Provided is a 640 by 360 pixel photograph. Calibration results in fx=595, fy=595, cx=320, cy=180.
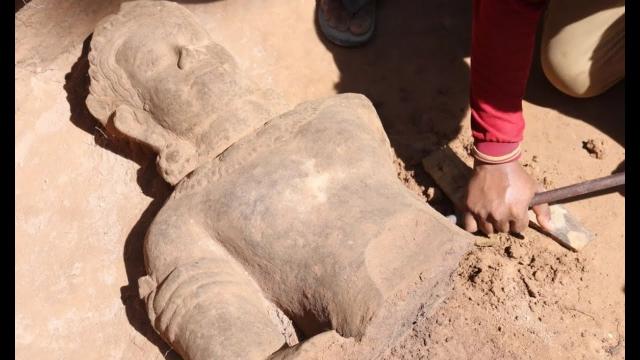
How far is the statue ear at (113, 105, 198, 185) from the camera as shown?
2.13m

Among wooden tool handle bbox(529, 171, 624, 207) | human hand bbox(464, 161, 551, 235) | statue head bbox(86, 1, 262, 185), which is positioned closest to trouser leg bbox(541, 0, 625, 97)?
wooden tool handle bbox(529, 171, 624, 207)

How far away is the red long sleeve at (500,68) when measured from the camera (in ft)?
6.55

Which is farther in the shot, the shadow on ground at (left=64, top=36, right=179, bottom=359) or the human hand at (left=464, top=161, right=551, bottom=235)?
the shadow on ground at (left=64, top=36, right=179, bottom=359)

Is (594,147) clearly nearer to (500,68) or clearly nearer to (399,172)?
(500,68)

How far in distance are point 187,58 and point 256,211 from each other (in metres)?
0.66

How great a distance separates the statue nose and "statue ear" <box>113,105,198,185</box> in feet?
0.82

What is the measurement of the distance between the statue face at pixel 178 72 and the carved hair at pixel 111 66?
1.1 inches

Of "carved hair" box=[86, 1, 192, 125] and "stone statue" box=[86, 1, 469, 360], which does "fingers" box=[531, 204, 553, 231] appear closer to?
"stone statue" box=[86, 1, 469, 360]

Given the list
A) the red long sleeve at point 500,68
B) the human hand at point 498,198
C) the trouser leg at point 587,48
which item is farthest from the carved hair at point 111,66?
the trouser leg at point 587,48

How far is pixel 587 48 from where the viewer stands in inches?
101

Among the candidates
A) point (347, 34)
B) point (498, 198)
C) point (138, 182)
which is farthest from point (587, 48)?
point (138, 182)

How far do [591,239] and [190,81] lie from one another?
164 centimetres

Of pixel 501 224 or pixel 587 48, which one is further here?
pixel 587 48
